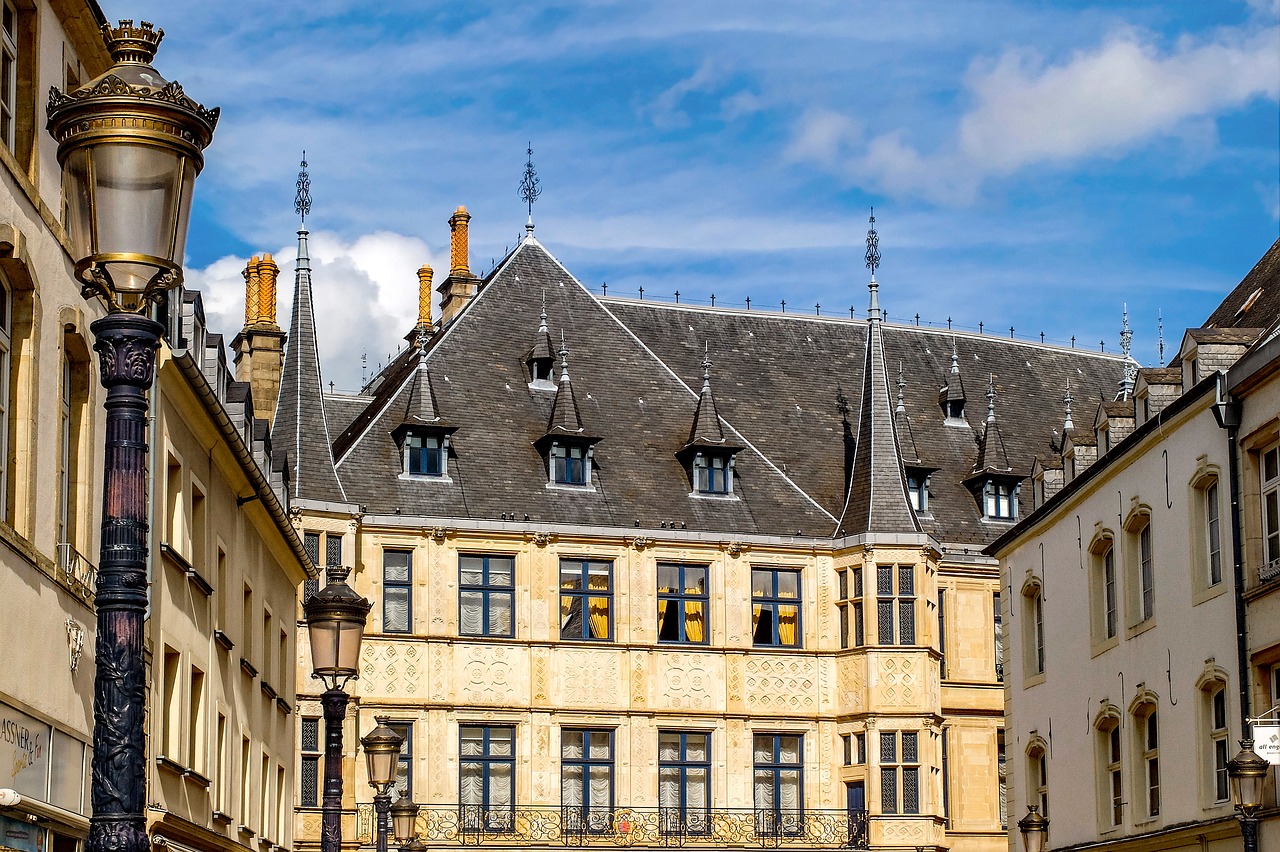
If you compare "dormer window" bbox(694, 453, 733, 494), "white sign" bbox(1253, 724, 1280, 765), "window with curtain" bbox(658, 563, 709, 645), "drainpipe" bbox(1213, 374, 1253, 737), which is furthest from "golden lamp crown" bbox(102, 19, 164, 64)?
"dormer window" bbox(694, 453, 733, 494)

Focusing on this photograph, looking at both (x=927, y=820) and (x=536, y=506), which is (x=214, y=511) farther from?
(x=927, y=820)

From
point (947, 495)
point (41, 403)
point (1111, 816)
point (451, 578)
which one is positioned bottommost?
point (1111, 816)

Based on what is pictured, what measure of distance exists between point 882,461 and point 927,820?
7888 millimetres

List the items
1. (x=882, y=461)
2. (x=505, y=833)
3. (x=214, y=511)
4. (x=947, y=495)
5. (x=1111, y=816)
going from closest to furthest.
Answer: (x=214, y=511), (x=1111, y=816), (x=505, y=833), (x=882, y=461), (x=947, y=495)

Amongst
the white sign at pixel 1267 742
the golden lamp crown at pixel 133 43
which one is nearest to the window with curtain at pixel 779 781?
the white sign at pixel 1267 742

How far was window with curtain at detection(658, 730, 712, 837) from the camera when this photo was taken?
1599 inches

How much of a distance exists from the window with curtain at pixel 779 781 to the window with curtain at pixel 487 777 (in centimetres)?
531

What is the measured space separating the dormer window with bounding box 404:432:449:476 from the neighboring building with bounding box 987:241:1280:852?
12.8m

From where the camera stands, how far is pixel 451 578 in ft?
132

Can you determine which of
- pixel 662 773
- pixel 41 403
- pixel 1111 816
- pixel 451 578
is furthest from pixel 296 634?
pixel 41 403

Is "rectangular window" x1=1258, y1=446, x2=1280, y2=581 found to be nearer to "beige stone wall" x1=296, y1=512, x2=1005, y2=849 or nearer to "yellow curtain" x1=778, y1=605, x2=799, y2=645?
"beige stone wall" x1=296, y1=512, x2=1005, y2=849

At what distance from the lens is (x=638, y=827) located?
40.2 meters

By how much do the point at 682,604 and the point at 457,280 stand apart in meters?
13.4

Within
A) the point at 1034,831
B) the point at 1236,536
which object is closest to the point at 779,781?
the point at 1034,831
